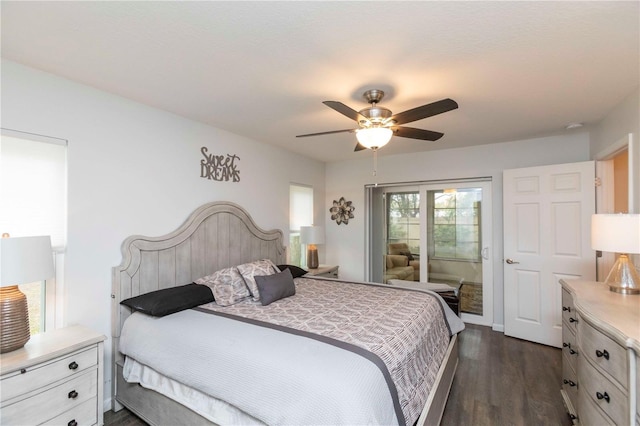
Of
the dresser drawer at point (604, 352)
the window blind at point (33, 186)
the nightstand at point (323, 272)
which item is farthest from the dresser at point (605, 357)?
the window blind at point (33, 186)

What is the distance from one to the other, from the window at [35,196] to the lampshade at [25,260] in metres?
0.33

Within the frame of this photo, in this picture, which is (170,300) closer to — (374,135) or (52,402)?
(52,402)

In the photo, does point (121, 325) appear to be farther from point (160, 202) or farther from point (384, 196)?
point (384, 196)

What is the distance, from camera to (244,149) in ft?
12.0

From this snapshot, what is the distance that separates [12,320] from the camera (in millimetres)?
1677

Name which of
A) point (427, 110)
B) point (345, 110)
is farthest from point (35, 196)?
point (427, 110)

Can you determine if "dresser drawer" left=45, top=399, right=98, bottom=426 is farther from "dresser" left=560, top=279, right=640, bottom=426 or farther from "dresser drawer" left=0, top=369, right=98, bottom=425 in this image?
"dresser" left=560, top=279, right=640, bottom=426

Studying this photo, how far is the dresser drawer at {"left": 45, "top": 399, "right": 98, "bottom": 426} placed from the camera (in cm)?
175

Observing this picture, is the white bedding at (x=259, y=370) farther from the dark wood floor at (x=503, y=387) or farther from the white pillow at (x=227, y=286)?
the dark wood floor at (x=503, y=387)

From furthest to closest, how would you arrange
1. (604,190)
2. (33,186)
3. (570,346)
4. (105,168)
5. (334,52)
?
1. (604,190)
2. (105,168)
3. (570,346)
4. (33,186)
5. (334,52)

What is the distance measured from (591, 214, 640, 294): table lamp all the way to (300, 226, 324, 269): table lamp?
9.91 ft

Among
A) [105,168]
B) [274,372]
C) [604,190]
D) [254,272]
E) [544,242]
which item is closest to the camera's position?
[274,372]

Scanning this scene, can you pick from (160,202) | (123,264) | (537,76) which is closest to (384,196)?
(537,76)

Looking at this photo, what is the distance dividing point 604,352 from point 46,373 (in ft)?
9.85
